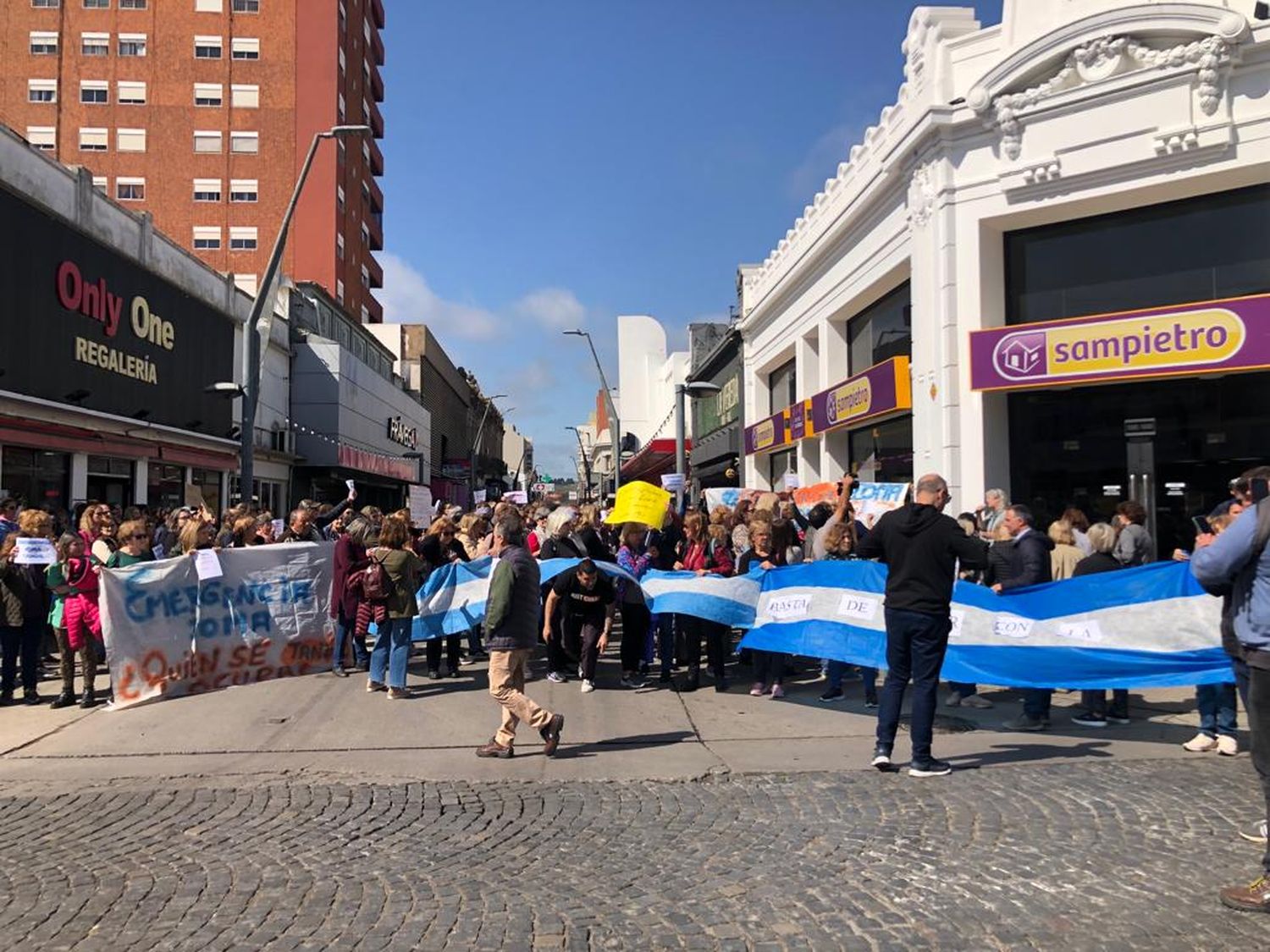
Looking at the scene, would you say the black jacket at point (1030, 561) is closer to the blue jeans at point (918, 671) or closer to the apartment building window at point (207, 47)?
the blue jeans at point (918, 671)

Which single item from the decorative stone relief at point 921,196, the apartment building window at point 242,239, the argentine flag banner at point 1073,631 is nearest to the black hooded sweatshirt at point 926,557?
the argentine flag banner at point 1073,631

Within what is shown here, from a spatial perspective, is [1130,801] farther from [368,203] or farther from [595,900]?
Answer: [368,203]

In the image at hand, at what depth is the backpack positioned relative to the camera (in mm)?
8383

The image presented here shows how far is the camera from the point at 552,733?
654 centimetres

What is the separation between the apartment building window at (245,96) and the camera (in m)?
49.8

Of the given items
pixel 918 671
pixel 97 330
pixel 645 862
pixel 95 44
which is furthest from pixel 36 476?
pixel 95 44

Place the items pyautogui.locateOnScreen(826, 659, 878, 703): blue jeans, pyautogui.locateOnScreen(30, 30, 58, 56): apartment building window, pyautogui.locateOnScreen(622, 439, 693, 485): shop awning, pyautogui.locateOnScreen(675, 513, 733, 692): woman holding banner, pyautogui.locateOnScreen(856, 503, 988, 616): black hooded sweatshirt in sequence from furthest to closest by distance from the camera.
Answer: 1. pyautogui.locateOnScreen(30, 30, 58, 56): apartment building window
2. pyautogui.locateOnScreen(622, 439, 693, 485): shop awning
3. pyautogui.locateOnScreen(675, 513, 733, 692): woman holding banner
4. pyautogui.locateOnScreen(826, 659, 878, 703): blue jeans
5. pyautogui.locateOnScreen(856, 503, 988, 616): black hooded sweatshirt

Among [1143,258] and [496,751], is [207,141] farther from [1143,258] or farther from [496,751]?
[496,751]

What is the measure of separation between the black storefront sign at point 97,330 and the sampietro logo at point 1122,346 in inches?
664

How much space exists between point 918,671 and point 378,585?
4898mm

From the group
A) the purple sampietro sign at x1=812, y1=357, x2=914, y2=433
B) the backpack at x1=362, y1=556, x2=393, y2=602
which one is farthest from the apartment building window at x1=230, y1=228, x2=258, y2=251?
the backpack at x1=362, y1=556, x2=393, y2=602

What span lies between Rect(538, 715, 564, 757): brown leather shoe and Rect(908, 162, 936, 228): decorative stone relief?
1175 cm

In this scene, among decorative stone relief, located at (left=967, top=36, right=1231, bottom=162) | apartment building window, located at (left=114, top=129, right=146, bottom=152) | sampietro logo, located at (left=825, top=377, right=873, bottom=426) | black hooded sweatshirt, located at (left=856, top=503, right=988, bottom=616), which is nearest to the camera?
black hooded sweatshirt, located at (left=856, top=503, right=988, bottom=616)

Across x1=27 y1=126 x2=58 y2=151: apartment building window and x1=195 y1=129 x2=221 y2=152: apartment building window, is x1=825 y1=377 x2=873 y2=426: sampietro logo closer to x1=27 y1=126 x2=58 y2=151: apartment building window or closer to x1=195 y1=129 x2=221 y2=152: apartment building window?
x1=195 y1=129 x2=221 y2=152: apartment building window
